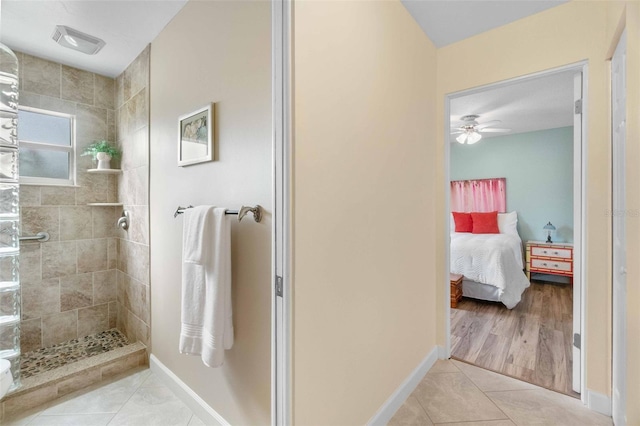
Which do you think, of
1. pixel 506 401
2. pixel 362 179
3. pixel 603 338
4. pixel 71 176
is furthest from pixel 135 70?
pixel 603 338

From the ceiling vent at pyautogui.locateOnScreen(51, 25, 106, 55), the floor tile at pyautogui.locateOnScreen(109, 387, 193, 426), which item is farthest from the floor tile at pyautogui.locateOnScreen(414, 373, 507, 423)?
the ceiling vent at pyautogui.locateOnScreen(51, 25, 106, 55)

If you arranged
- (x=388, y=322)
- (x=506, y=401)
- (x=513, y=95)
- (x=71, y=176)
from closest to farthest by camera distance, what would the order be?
(x=388, y=322) → (x=506, y=401) → (x=71, y=176) → (x=513, y=95)

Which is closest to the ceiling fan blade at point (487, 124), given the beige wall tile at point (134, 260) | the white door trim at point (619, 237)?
the white door trim at point (619, 237)

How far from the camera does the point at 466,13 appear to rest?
1882 mm

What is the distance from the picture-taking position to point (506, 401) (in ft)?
5.93

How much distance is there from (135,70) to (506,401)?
139 inches

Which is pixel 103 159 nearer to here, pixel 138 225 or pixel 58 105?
pixel 58 105

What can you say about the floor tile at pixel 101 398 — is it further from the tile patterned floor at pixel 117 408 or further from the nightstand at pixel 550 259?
the nightstand at pixel 550 259

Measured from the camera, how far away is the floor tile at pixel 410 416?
1.64 metres

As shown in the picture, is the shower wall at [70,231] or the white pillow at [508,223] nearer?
the shower wall at [70,231]

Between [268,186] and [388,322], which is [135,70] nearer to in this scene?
[268,186]

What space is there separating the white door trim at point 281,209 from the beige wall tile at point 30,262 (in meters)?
2.36

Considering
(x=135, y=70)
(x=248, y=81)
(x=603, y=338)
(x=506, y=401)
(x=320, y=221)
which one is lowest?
(x=506, y=401)

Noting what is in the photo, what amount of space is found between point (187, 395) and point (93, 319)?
4.67ft
